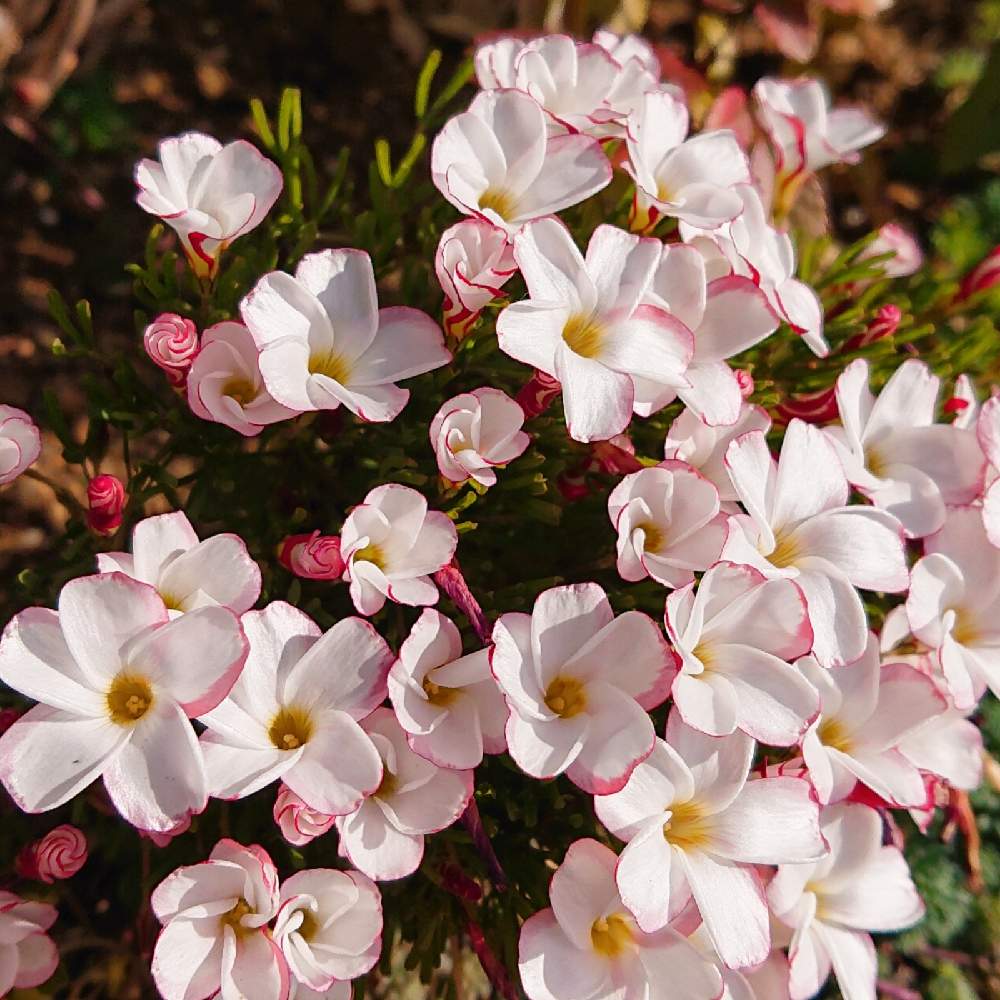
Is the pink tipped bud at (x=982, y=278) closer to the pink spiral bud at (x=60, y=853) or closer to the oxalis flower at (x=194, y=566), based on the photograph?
the oxalis flower at (x=194, y=566)

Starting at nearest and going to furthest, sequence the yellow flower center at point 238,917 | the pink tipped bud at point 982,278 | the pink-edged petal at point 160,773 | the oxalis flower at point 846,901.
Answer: the pink-edged petal at point 160,773 < the yellow flower center at point 238,917 < the oxalis flower at point 846,901 < the pink tipped bud at point 982,278

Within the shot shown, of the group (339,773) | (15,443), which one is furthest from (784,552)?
(15,443)

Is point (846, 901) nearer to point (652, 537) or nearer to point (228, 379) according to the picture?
point (652, 537)

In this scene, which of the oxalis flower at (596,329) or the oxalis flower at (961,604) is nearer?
the oxalis flower at (596,329)

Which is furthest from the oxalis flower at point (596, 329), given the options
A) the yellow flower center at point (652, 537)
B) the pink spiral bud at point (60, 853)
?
the pink spiral bud at point (60, 853)

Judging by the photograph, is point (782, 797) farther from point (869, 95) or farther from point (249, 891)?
point (869, 95)

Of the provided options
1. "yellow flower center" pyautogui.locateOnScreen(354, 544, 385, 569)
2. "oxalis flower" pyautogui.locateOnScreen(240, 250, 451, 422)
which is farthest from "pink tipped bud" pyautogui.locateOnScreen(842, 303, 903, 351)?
"yellow flower center" pyautogui.locateOnScreen(354, 544, 385, 569)
